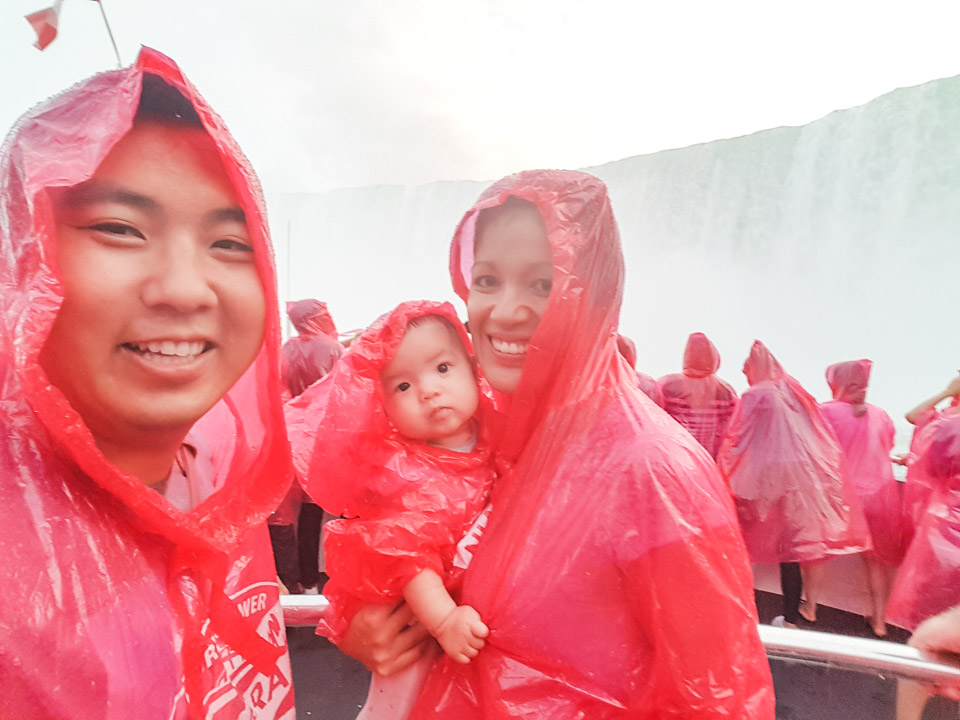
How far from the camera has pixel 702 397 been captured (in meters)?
3.66

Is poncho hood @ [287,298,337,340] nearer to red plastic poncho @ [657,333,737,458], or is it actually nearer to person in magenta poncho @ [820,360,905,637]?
red plastic poncho @ [657,333,737,458]

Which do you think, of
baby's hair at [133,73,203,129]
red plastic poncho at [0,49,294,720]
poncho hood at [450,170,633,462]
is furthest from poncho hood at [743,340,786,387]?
baby's hair at [133,73,203,129]

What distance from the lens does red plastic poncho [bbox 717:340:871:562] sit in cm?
274

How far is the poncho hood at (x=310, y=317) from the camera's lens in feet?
11.9

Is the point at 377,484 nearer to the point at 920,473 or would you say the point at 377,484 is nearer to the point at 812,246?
the point at 920,473

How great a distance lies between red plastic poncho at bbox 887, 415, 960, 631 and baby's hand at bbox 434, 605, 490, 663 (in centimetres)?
215

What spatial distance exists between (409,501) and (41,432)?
0.54 meters

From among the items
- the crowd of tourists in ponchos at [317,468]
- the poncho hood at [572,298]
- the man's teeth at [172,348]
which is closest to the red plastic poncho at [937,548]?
the crowd of tourists in ponchos at [317,468]

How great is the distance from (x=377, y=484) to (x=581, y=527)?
1.34 ft

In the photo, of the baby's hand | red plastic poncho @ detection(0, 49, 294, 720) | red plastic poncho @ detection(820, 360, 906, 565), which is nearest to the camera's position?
red plastic poncho @ detection(0, 49, 294, 720)

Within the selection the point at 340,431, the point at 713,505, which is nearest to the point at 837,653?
the point at 713,505

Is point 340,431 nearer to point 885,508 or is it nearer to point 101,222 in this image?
point 101,222

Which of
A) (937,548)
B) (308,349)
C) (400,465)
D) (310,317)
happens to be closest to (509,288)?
(400,465)

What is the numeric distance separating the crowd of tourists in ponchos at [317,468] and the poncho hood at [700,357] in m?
2.93
